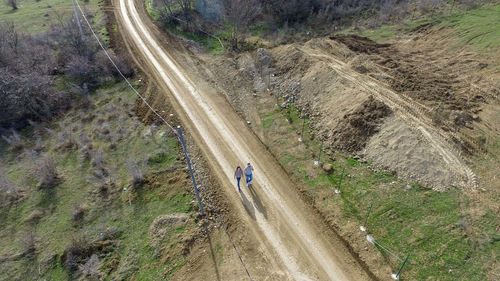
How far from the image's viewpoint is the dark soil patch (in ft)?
51.4

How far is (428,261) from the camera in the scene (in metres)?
11.0

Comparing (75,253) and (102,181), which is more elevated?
(102,181)

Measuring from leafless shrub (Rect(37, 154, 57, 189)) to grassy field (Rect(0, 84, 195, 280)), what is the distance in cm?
33

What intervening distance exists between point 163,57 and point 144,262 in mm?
21377

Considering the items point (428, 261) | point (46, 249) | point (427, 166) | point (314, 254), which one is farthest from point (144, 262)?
point (427, 166)

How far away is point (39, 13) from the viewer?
131ft

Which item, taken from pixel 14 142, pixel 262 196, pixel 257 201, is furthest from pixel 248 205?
pixel 14 142

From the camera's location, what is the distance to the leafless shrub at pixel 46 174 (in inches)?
623

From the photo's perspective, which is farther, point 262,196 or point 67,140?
point 67,140

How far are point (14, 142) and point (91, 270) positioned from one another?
43.5 feet

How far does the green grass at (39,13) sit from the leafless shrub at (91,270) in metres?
34.2

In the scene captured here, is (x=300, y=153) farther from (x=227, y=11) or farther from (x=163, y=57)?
(x=227, y=11)

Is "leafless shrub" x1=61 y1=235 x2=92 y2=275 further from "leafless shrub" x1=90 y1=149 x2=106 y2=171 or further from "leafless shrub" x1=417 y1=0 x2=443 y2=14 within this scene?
"leafless shrub" x1=417 y1=0 x2=443 y2=14

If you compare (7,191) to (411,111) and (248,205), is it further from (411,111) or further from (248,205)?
(411,111)
